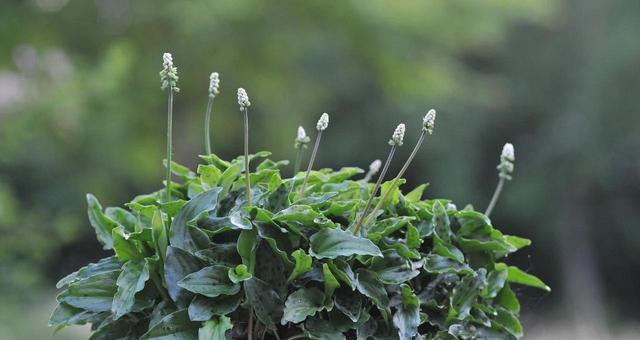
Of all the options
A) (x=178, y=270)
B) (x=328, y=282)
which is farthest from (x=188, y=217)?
(x=328, y=282)

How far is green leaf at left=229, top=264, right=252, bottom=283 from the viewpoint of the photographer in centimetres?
176

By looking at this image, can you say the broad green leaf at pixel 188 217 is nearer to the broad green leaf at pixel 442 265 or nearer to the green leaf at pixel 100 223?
the green leaf at pixel 100 223

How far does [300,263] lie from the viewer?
5.89 ft

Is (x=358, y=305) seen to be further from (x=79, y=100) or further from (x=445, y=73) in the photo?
(x=445, y=73)

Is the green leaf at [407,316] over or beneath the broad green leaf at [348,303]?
beneath

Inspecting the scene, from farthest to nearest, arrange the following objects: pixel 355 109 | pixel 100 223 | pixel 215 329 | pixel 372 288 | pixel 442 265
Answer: pixel 355 109, pixel 100 223, pixel 442 265, pixel 372 288, pixel 215 329

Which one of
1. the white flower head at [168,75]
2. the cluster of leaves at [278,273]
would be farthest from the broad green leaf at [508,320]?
the white flower head at [168,75]

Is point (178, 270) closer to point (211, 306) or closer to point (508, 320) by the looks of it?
point (211, 306)

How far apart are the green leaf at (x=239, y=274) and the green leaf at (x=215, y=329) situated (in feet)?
0.30

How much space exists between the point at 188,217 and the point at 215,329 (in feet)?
0.97

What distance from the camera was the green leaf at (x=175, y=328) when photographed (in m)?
1.77

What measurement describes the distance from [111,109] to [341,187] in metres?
5.84

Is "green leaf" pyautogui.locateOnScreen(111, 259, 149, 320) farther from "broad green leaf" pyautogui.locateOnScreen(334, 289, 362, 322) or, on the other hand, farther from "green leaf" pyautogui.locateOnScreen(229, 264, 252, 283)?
"broad green leaf" pyautogui.locateOnScreen(334, 289, 362, 322)

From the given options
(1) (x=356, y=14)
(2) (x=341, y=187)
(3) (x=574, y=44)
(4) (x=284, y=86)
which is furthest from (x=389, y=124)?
(2) (x=341, y=187)
